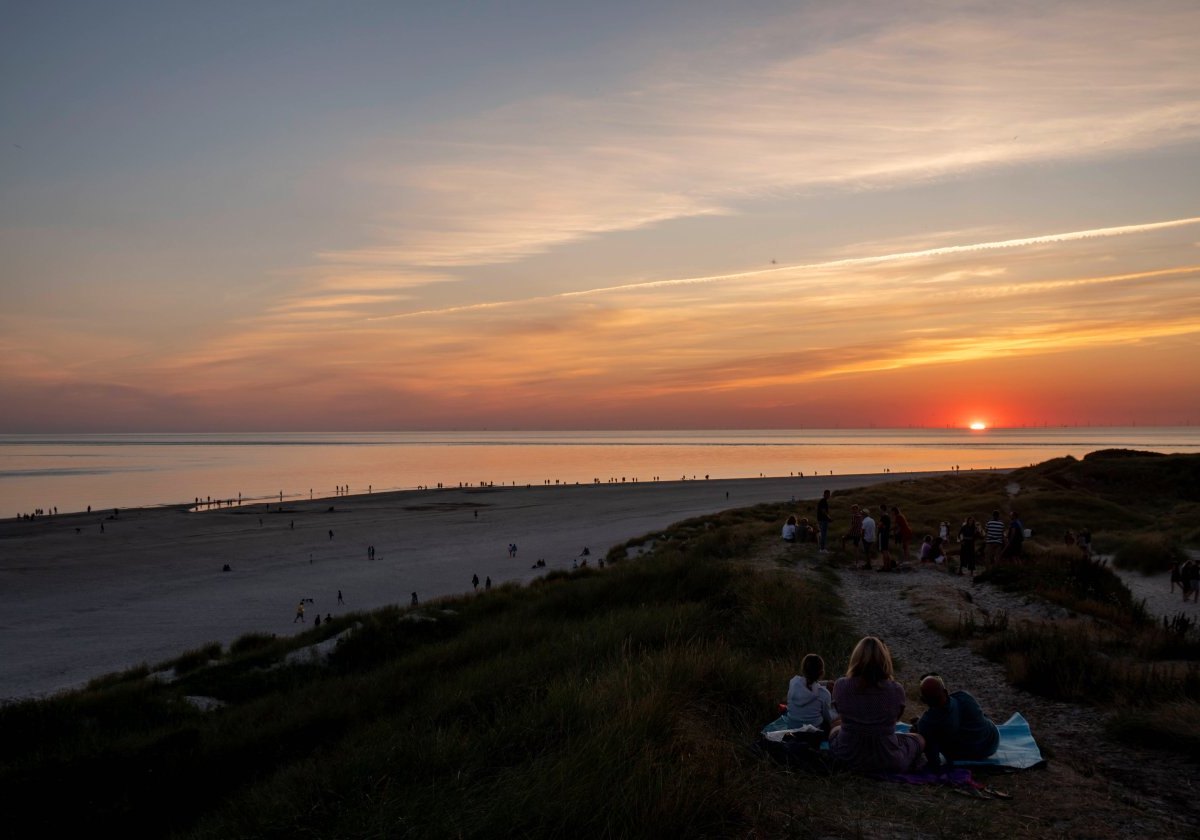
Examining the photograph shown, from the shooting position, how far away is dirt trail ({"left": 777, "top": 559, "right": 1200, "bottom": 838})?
17.8 ft

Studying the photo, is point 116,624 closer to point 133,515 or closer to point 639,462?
point 133,515

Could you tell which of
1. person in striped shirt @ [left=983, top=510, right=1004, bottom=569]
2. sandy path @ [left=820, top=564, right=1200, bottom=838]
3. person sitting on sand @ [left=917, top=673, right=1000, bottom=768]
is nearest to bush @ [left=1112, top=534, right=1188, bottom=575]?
person in striped shirt @ [left=983, top=510, right=1004, bottom=569]

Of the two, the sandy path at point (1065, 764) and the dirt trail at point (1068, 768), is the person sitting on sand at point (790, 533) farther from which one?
the dirt trail at point (1068, 768)

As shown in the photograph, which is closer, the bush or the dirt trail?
the dirt trail

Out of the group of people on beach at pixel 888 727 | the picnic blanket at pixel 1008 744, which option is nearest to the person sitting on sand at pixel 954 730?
the group of people on beach at pixel 888 727

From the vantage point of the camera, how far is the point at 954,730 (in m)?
6.70

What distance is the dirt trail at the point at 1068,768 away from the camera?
214 inches

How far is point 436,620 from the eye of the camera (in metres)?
18.5

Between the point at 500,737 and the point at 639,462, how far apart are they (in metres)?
135

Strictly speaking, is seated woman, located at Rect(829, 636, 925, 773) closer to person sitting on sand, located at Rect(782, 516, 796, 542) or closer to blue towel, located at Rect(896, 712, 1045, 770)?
blue towel, located at Rect(896, 712, 1045, 770)

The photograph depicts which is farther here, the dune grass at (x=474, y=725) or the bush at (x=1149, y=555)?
the bush at (x=1149, y=555)

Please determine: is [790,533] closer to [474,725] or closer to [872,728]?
[474,725]

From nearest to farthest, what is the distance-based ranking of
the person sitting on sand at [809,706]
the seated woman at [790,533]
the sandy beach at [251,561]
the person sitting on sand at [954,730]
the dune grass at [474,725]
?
the dune grass at [474,725], the person sitting on sand at [954,730], the person sitting on sand at [809,706], the seated woman at [790,533], the sandy beach at [251,561]

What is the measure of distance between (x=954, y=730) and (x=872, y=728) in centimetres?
82
